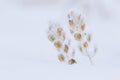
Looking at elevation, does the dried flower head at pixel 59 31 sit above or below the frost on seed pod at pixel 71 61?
above

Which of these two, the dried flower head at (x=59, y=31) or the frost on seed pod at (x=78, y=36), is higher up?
the dried flower head at (x=59, y=31)

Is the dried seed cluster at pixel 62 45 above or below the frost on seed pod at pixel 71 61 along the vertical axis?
above

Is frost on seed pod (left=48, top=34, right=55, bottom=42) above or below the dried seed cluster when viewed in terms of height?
above

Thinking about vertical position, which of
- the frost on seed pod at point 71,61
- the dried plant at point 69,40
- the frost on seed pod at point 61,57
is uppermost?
the dried plant at point 69,40

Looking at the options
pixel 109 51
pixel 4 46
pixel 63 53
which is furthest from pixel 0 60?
pixel 109 51

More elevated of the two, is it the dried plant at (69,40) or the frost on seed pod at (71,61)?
the dried plant at (69,40)

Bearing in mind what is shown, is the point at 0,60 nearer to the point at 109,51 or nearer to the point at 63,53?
the point at 63,53

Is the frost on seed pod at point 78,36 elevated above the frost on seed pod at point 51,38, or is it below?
below

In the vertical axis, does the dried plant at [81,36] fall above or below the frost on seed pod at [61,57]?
above
